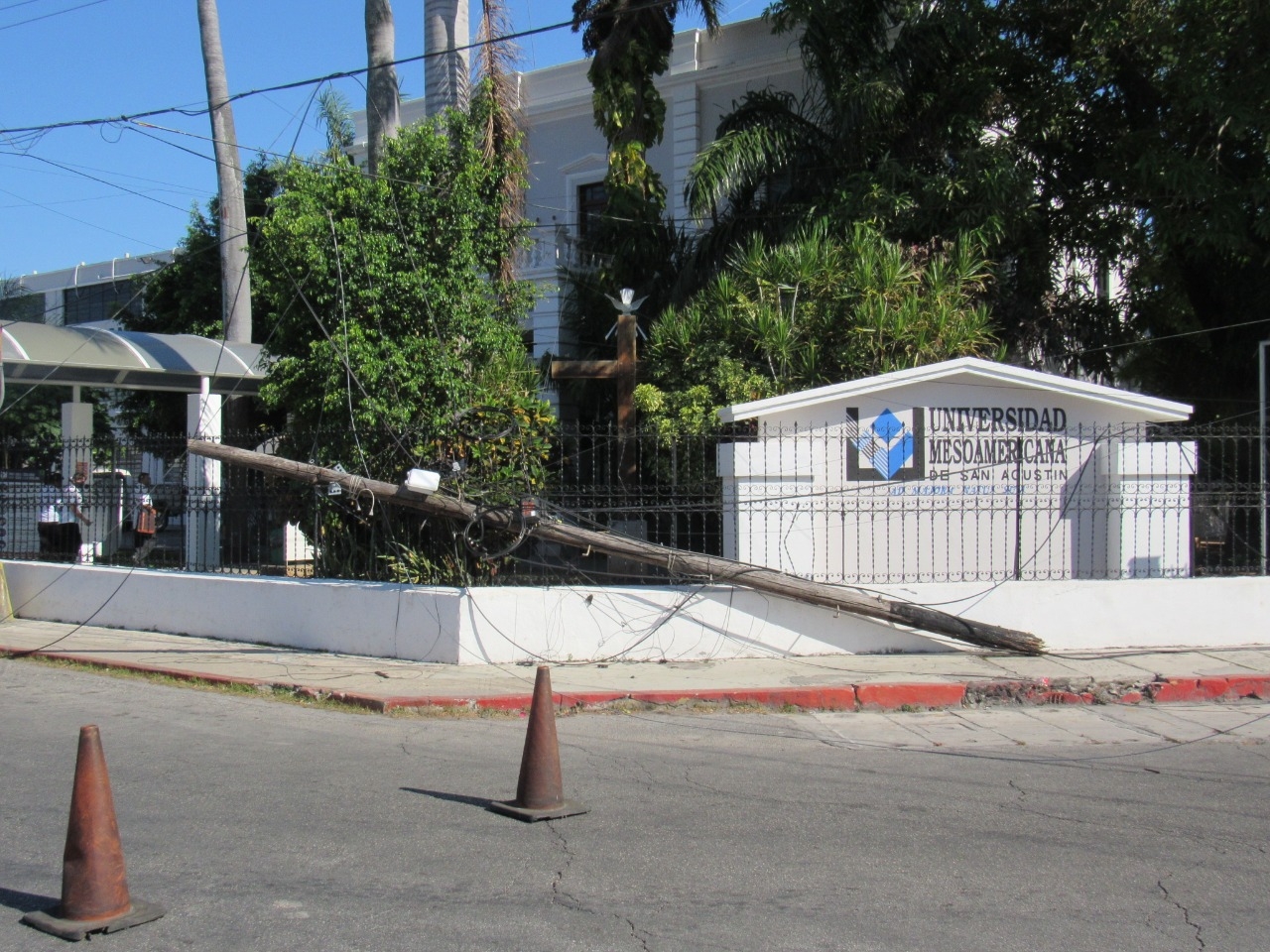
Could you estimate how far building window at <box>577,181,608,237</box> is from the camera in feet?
82.1

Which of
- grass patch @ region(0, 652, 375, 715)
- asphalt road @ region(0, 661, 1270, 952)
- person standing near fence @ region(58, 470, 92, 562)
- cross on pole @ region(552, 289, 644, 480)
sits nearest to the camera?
asphalt road @ region(0, 661, 1270, 952)

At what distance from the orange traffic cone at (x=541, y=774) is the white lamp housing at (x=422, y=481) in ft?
14.2

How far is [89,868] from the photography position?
435 centimetres

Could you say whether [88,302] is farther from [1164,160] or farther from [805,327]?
[1164,160]

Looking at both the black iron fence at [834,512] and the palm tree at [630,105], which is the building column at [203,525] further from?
the palm tree at [630,105]

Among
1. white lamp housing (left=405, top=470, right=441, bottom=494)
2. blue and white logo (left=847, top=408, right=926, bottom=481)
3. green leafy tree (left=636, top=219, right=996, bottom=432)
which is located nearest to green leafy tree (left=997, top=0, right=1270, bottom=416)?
green leafy tree (left=636, top=219, right=996, bottom=432)

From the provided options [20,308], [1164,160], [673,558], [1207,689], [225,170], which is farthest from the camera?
[20,308]

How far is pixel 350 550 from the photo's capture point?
1172 centimetres

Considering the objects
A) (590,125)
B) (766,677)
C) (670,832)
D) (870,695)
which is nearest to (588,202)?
(590,125)

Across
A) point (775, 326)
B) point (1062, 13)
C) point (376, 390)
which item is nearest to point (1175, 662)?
point (775, 326)

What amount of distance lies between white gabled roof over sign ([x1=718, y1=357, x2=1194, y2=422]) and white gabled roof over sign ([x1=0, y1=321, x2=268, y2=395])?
7.11 m

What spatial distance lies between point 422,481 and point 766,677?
137 inches

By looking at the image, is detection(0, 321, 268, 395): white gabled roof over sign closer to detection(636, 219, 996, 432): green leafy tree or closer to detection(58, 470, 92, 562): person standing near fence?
detection(58, 470, 92, 562): person standing near fence

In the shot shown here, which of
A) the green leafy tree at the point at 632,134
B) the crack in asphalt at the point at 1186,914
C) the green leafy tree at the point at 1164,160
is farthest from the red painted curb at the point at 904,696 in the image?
the green leafy tree at the point at 632,134
